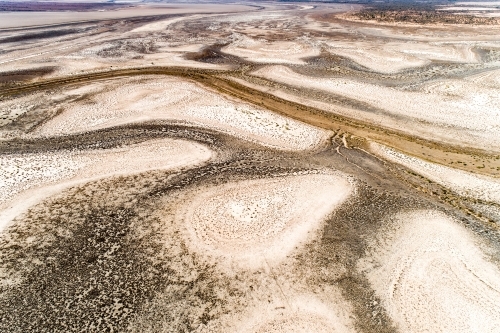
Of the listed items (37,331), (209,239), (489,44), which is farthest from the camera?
(489,44)

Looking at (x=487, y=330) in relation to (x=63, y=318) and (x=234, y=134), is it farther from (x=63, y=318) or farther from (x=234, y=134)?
(x=234, y=134)

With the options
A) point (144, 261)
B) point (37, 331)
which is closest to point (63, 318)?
point (37, 331)

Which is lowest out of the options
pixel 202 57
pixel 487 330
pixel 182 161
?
pixel 487 330

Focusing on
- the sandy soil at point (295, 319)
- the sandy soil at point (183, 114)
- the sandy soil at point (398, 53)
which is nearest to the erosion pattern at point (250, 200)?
the sandy soil at point (295, 319)

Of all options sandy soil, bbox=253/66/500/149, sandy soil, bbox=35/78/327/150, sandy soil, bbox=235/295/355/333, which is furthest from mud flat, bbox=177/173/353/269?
sandy soil, bbox=253/66/500/149

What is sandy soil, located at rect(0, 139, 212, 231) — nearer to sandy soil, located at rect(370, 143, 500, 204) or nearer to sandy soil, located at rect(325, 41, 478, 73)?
sandy soil, located at rect(370, 143, 500, 204)

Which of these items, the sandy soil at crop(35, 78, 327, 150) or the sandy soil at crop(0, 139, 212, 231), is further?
the sandy soil at crop(35, 78, 327, 150)

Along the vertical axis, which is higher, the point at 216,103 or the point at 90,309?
the point at 216,103
